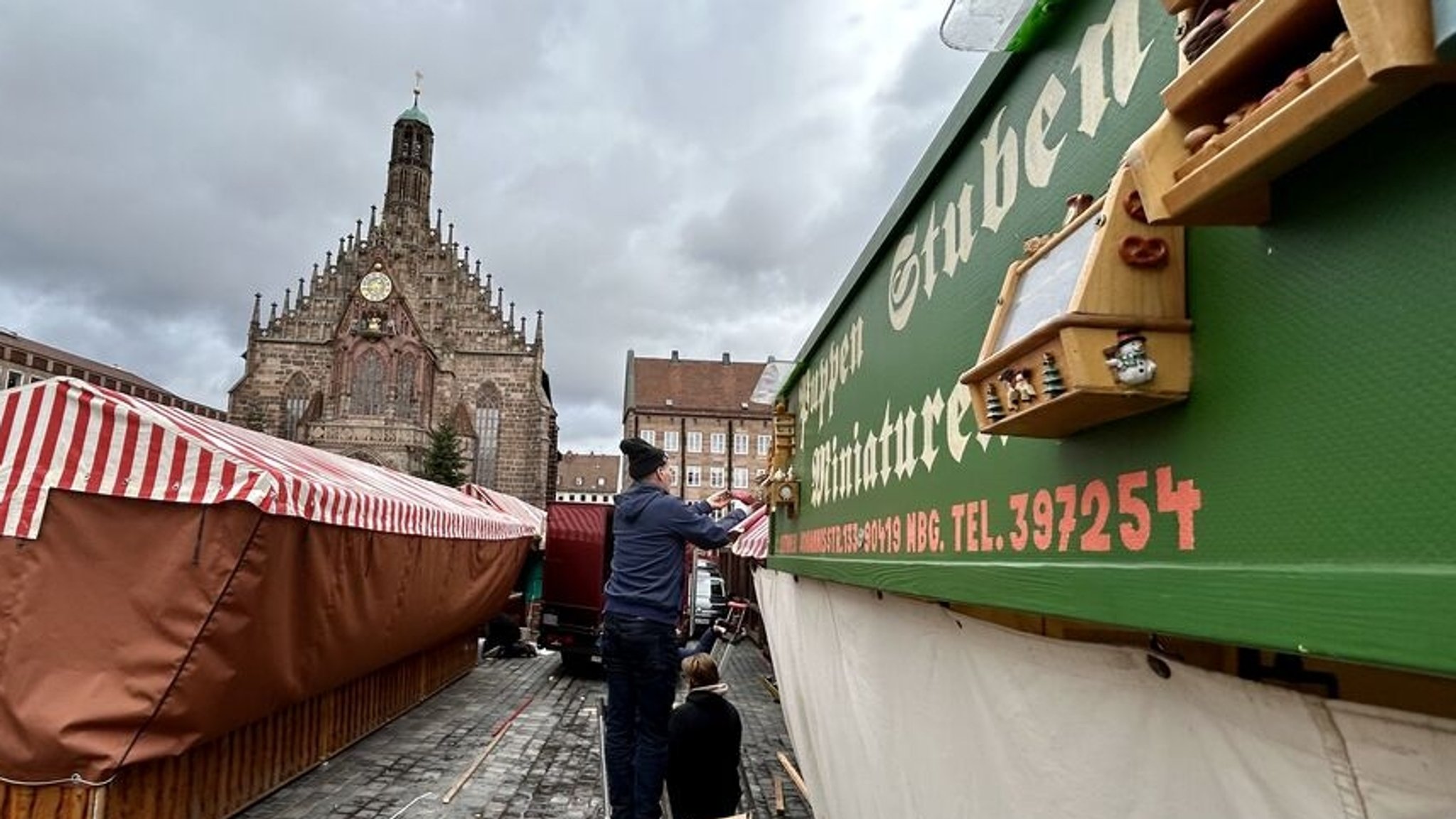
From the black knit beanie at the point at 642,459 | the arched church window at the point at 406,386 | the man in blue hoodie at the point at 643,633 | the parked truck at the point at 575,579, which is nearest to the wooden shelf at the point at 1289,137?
the man in blue hoodie at the point at 643,633

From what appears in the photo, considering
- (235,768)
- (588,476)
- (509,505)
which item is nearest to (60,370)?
(588,476)

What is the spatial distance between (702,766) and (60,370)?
204 feet

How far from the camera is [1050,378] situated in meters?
1.32

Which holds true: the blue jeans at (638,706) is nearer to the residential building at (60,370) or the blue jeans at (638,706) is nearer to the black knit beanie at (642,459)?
the black knit beanie at (642,459)

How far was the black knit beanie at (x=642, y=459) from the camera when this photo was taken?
15.8 ft

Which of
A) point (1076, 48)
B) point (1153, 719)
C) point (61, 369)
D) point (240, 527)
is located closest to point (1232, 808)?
point (1153, 719)

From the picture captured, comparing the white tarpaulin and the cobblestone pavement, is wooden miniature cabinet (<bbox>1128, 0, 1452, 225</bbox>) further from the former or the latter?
the cobblestone pavement

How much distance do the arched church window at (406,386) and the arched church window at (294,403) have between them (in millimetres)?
5759

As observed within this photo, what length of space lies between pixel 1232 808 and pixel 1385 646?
49cm

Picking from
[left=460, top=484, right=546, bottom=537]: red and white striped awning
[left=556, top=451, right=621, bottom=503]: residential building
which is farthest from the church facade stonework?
[left=460, top=484, right=546, bottom=537]: red and white striped awning

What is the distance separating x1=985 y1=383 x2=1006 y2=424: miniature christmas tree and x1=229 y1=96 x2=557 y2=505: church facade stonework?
4801cm

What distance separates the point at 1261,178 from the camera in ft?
3.18

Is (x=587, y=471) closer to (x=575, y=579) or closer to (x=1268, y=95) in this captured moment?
(x=575, y=579)

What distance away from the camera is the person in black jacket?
486 cm
